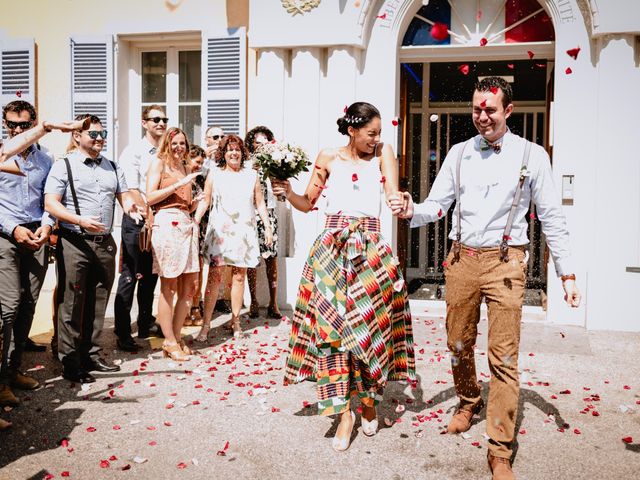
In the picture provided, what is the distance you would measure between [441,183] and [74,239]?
9.63 feet

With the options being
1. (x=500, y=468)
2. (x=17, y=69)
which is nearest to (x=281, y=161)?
(x=500, y=468)

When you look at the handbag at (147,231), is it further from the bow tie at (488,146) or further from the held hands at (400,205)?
the bow tie at (488,146)

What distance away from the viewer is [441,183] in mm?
4234

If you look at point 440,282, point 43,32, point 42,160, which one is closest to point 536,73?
point 440,282

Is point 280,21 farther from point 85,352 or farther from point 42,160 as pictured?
point 85,352

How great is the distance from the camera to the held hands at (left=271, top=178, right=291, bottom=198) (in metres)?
4.41

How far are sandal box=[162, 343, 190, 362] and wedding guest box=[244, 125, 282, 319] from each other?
187 cm

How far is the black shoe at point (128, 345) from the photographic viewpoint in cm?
636

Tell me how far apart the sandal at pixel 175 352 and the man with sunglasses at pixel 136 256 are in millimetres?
416

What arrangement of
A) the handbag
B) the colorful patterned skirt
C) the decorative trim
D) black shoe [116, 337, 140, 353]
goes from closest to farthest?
the colorful patterned skirt < the handbag < black shoe [116, 337, 140, 353] < the decorative trim

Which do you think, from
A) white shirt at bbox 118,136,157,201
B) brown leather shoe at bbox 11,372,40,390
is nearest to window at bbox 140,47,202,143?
white shirt at bbox 118,136,157,201

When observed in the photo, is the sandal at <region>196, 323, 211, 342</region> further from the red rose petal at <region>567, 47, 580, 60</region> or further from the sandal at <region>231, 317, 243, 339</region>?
the red rose petal at <region>567, 47, 580, 60</region>

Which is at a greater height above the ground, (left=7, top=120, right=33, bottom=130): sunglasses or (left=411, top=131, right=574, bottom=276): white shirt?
(left=7, top=120, right=33, bottom=130): sunglasses

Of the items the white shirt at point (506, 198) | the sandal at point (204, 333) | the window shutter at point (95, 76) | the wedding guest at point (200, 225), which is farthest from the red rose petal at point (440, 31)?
the white shirt at point (506, 198)
